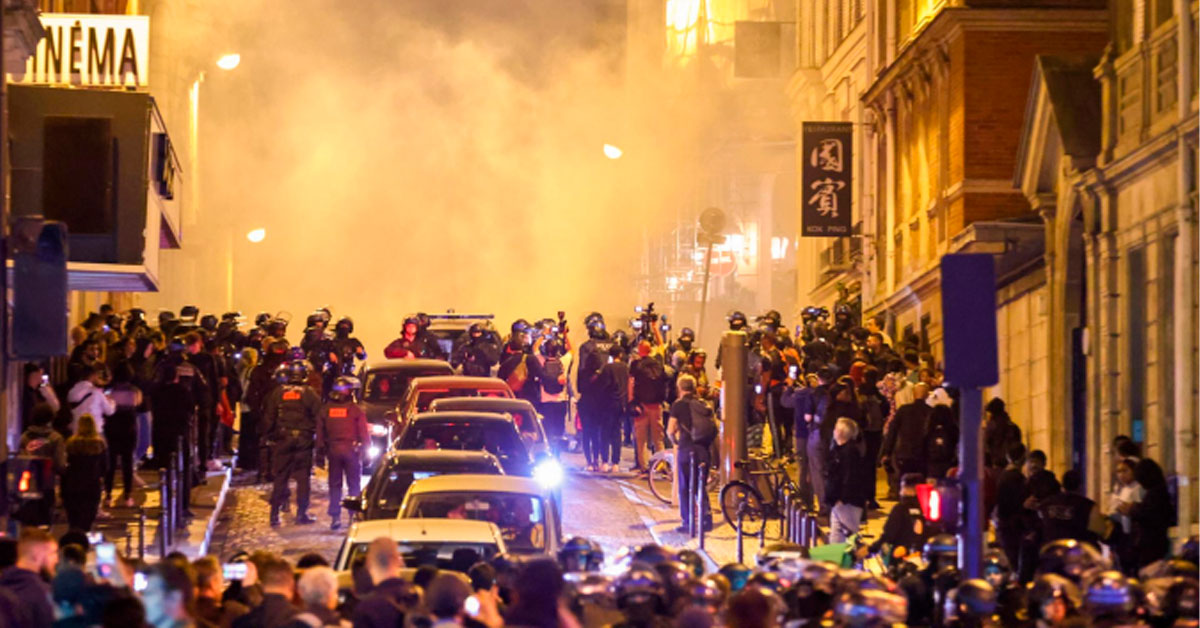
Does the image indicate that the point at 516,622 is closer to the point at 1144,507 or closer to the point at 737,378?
the point at 1144,507

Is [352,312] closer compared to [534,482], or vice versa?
[534,482]

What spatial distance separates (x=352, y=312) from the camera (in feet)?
228

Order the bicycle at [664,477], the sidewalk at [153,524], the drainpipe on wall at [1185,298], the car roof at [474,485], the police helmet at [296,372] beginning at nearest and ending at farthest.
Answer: the car roof at [474,485] → the sidewalk at [153,524] → the drainpipe on wall at [1185,298] → the police helmet at [296,372] → the bicycle at [664,477]

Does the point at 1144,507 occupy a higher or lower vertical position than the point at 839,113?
lower

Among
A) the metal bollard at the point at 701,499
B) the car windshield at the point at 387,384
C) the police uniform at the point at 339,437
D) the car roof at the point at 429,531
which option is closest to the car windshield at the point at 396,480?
the car roof at the point at 429,531

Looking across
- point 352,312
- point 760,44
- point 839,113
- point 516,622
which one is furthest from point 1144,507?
point 352,312

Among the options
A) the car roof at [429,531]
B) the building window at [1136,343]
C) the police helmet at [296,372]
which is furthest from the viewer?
the police helmet at [296,372]

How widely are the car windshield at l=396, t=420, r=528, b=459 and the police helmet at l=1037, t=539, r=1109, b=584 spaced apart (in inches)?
393

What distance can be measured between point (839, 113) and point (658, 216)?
29498 mm

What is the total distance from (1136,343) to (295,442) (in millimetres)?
9087

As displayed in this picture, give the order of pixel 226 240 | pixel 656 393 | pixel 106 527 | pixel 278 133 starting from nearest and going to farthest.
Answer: pixel 106 527 → pixel 656 393 → pixel 226 240 → pixel 278 133

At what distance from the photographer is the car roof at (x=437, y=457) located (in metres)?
19.5

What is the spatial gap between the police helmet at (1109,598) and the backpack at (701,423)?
13.5 m

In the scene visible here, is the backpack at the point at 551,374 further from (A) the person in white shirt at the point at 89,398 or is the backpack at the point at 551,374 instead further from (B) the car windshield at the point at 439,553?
(B) the car windshield at the point at 439,553
